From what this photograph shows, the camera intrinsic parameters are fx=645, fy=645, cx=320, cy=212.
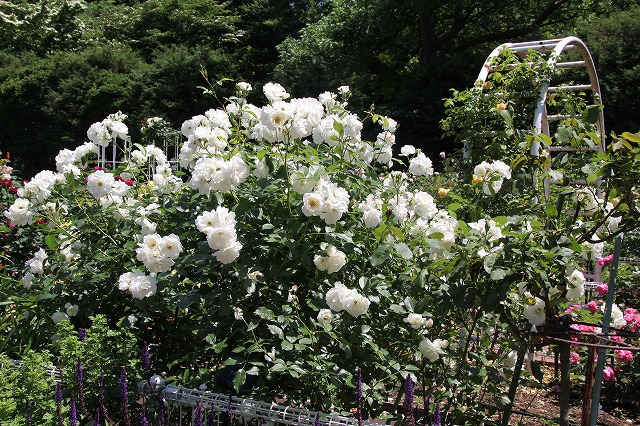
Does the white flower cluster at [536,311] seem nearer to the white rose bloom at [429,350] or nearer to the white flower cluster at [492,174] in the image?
the white rose bloom at [429,350]

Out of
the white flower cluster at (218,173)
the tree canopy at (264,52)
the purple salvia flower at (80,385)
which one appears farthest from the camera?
the tree canopy at (264,52)

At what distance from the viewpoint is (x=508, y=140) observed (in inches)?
167

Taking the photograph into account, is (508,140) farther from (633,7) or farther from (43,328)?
(633,7)

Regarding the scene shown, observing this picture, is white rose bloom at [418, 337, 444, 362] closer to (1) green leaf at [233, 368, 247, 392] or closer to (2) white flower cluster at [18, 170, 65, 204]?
(1) green leaf at [233, 368, 247, 392]

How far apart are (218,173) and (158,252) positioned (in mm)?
330

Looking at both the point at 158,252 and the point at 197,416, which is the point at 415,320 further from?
the point at 158,252

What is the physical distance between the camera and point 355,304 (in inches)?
76.9

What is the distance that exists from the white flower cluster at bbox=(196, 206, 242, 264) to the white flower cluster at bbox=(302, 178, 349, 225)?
0.23 m

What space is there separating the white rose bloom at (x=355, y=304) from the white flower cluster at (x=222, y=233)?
1.20 ft

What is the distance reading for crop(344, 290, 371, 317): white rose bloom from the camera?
6.35ft

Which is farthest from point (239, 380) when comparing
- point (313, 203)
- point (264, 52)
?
point (264, 52)

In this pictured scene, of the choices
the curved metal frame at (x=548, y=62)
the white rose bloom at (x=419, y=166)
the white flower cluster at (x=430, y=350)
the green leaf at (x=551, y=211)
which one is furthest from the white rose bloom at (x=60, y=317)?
the curved metal frame at (x=548, y=62)

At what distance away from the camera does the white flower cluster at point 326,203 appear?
196 centimetres

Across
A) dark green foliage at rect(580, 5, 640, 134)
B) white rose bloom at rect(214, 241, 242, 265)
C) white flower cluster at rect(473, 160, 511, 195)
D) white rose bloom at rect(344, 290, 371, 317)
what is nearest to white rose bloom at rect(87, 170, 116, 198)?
white rose bloom at rect(214, 241, 242, 265)
